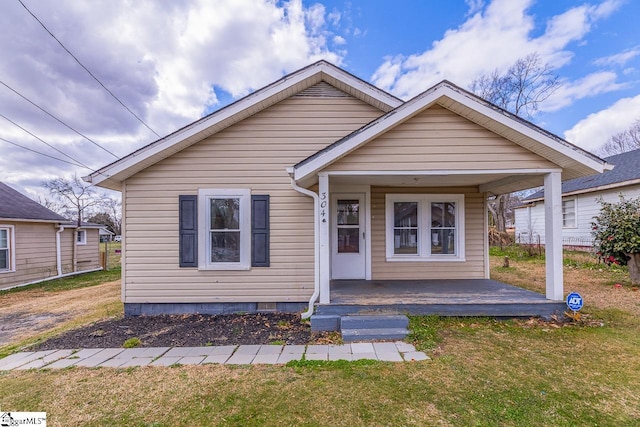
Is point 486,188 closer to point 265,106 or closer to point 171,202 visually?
point 265,106

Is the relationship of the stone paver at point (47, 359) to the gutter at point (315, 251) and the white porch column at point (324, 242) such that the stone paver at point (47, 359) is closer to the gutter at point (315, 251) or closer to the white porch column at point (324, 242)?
the gutter at point (315, 251)

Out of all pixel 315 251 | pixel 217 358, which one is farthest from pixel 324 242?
pixel 217 358

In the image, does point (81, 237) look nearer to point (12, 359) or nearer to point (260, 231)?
point (12, 359)

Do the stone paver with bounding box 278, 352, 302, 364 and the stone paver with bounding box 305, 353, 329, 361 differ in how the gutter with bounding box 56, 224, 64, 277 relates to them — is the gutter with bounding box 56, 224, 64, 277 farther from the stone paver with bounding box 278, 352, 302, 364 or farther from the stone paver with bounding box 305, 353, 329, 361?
the stone paver with bounding box 305, 353, 329, 361

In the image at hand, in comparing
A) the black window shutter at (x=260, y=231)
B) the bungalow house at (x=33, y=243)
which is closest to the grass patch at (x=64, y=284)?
the bungalow house at (x=33, y=243)

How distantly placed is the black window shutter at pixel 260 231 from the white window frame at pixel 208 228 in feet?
0.27

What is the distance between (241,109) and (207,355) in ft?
14.3

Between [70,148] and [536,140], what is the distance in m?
22.3

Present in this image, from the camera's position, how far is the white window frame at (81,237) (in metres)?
14.6

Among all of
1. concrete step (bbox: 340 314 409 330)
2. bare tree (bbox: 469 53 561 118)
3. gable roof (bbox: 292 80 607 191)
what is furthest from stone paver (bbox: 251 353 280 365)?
bare tree (bbox: 469 53 561 118)

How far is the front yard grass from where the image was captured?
254cm

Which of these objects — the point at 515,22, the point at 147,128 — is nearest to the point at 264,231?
the point at 147,128

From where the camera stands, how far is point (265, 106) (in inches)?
236

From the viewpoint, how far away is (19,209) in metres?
11.6
